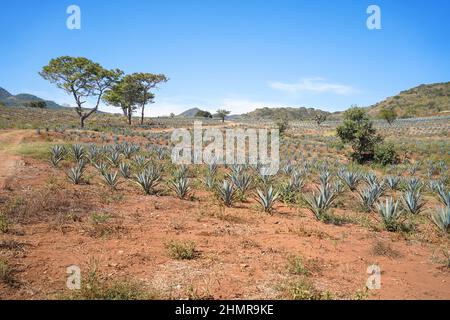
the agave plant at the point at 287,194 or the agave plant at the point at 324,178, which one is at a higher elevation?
the agave plant at the point at 324,178

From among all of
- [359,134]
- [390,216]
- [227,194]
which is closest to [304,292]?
[390,216]

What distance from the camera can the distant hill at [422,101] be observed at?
75312 mm

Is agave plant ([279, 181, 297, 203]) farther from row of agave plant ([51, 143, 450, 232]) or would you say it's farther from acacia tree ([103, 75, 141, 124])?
acacia tree ([103, 75, 141, 124])

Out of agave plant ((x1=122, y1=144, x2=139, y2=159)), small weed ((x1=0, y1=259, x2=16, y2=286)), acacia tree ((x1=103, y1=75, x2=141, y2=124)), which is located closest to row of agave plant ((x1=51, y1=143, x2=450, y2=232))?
agave plant ((x1=122, y1=144, x2=139, y2=159))

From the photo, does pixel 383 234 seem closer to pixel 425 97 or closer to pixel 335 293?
pixel 335 293

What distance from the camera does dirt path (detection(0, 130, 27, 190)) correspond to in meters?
9.09

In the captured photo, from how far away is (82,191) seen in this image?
8.23 m

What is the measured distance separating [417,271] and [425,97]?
102 meters

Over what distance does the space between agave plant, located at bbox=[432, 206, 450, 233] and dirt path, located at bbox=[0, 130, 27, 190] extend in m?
10.2

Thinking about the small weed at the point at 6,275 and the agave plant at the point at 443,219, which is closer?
the small weed at the point at 6,275

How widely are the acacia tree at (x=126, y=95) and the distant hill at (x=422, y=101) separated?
6503cm

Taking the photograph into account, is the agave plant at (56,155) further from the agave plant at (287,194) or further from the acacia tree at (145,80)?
the acacia tree at (145,80)

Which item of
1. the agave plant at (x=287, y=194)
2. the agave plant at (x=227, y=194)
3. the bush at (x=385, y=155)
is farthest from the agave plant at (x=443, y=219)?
the bush at (x=385, y=155)
